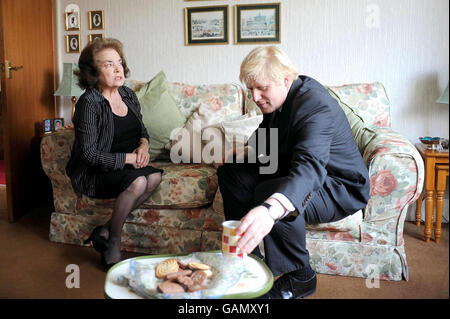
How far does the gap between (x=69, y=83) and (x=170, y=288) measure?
7.97 feet

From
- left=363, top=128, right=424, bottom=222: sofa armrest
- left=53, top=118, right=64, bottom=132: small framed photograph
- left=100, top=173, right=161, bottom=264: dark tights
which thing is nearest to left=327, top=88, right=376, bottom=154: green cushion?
left=363, top=128, right=424, bottom=222: sofa armrest

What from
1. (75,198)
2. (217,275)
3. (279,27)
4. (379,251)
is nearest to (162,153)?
(75,198)

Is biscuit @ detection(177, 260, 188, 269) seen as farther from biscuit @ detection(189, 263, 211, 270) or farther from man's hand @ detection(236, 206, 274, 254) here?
man's hand @ detection(236, 206, 274, 254)

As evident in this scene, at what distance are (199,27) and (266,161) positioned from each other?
157cm

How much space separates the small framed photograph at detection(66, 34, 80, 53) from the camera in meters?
3.41

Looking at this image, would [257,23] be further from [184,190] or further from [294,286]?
[294,286]

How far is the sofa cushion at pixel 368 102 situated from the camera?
2.63m

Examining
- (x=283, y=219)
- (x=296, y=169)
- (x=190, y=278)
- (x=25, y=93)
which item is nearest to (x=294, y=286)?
(x=283, y=219)

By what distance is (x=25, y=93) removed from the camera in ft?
Result: 10.00

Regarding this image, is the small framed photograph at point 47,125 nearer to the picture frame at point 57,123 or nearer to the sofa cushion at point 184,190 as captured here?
the picture frame at point 57,123

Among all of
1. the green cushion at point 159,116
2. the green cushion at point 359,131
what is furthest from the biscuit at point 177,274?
the green cushion at point 159,116

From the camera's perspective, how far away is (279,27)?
3.00 meters
